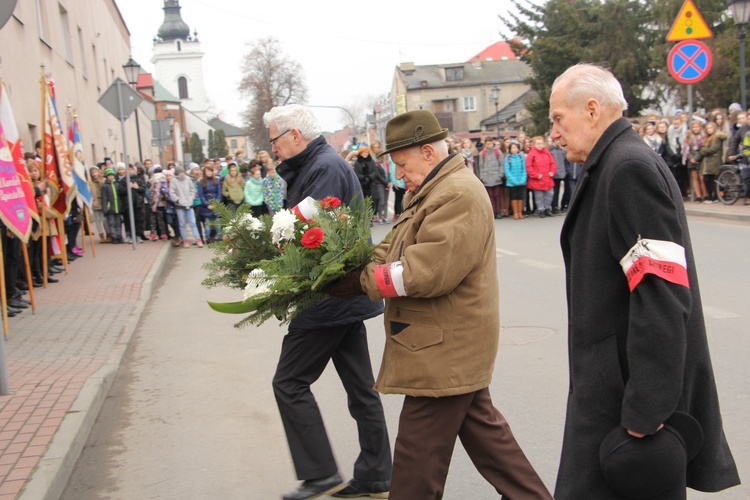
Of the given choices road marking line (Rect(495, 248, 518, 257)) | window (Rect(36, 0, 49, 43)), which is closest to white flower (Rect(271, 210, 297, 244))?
road marking line (Rect(495, 248, 518, 257))

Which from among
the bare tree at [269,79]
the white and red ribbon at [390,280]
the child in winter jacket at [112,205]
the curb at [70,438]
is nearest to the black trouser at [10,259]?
the curb at [70,438]

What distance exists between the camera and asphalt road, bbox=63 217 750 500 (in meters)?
4.71

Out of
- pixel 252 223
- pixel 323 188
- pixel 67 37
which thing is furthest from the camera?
pixel 67 37

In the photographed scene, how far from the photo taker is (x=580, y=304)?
8.52 ft

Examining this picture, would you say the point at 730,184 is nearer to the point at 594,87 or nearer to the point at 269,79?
the point at 594,87

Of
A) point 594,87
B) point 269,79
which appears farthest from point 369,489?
point 269,79

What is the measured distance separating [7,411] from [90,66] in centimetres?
2413

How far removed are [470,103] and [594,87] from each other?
91160 mm

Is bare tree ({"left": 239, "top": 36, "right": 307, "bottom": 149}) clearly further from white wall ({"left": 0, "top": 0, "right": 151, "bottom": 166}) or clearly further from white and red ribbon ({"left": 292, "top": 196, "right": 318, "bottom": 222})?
white and red ribbon ({"left": 292, "top": 196, "right": 318, "bottom": 222})

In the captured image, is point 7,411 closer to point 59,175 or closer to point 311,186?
point 311,186

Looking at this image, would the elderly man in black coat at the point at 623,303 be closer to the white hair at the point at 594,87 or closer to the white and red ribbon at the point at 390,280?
the white hair at the point at 594,87

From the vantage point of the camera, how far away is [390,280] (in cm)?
316

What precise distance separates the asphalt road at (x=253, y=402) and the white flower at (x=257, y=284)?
5.22 feet

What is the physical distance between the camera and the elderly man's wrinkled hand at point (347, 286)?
3480 millimetres
